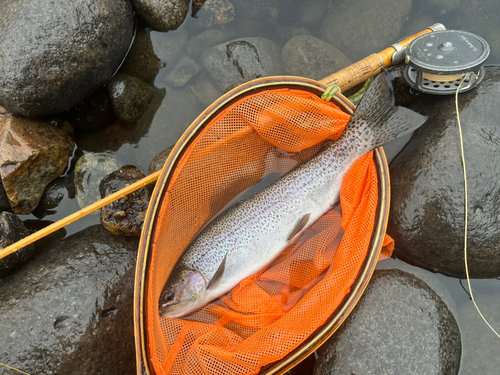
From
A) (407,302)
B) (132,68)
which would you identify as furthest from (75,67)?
(407,302)

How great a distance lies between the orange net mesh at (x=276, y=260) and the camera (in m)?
2.62

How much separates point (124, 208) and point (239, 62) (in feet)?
7.18

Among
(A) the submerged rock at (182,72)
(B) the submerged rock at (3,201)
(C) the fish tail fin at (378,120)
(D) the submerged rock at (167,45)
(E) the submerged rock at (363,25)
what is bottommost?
(C) the fish tail fin at (378,120)

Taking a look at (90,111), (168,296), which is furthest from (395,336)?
(90,111)

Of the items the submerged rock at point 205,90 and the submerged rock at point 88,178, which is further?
the submerged rock at point 205,90

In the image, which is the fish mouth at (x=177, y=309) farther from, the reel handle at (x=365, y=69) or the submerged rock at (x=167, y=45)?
the submerged rock at (x=167, y=45)

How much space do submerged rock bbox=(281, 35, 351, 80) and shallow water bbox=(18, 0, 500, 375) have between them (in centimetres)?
27

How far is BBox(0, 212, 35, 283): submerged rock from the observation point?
3.21m

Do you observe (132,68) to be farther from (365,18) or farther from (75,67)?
(365,18)

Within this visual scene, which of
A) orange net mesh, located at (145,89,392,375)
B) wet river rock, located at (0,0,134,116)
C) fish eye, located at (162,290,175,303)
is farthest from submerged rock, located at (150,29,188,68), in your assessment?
fish eye, located at (162,290,175,303)

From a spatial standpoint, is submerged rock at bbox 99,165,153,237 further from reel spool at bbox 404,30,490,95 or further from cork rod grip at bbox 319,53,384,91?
reel spool at bbox 404,30,490,95

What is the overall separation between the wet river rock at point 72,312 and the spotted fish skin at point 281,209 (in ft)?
2.02

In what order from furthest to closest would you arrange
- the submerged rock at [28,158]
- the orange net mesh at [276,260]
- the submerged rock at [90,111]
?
the submerged rock at [90,111]
the submerged rock at [28,158]
the orange net mesh at [276,260]

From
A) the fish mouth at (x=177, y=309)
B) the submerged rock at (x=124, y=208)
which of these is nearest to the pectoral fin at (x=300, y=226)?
the fish mouth at (x=177, y=309)
